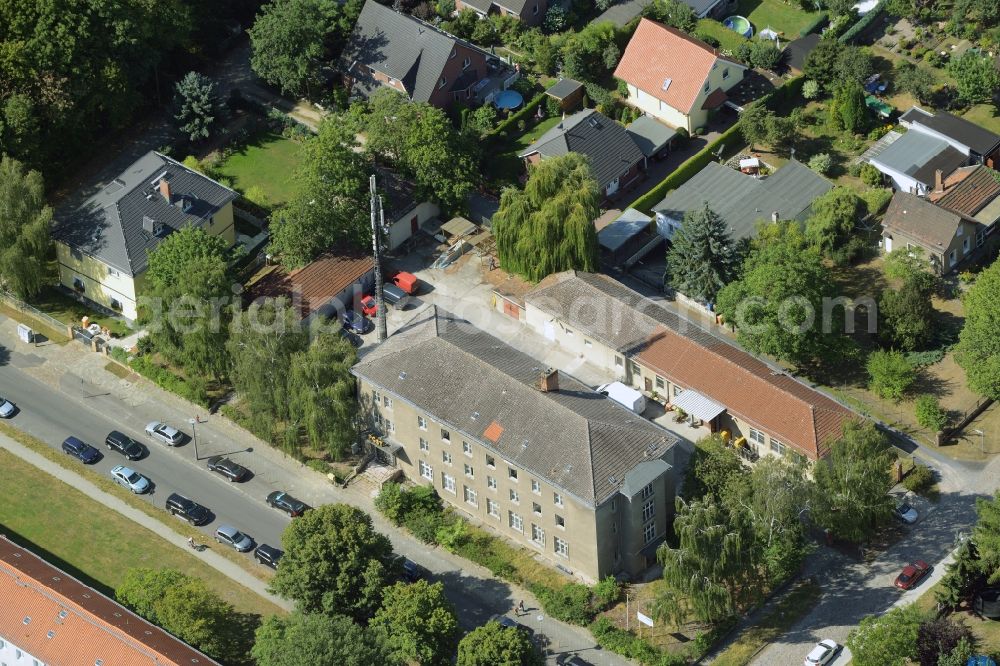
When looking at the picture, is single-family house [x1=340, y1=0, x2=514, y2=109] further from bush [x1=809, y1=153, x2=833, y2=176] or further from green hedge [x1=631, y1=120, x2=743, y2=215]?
bush [x1=809, y1=153, x2=833, y2=176]

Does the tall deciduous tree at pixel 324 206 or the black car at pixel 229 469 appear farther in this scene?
the tall deciduous tree at pixel 324 206

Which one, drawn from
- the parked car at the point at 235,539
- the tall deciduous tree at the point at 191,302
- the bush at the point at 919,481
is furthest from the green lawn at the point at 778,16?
the parked car at the point at 235,539

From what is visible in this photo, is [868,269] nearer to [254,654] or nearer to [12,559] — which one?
[254,654]

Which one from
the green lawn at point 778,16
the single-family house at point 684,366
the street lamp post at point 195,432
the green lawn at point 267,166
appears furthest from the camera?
the green lawn at point 778,16

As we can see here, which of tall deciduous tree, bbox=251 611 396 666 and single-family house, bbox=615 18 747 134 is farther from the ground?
single-family house, bbox=615 18 747 134

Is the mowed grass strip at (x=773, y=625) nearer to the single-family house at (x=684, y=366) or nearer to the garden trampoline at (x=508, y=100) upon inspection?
the single-family house at (x=684, y=366)

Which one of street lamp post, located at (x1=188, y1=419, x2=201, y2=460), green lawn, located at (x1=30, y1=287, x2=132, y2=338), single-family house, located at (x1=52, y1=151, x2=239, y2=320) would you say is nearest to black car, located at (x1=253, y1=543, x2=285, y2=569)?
street lamp post, located at (x1=188, y1=419, x2=201, y2=460)

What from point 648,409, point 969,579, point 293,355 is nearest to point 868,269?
point 648,409
